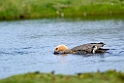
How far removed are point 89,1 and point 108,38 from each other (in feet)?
180

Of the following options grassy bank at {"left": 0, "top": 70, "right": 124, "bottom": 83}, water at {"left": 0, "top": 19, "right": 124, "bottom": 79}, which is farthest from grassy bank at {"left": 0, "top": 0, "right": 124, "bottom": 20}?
grassy bank at {"left": 0, "top": 70, "right": 124, "bottom": 83}

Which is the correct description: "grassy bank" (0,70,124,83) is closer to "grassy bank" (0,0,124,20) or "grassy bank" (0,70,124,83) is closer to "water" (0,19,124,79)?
"water" (0,19,124,79)

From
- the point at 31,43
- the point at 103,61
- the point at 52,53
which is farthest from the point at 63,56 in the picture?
the point at 31,43

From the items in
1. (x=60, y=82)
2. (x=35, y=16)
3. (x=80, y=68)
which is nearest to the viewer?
(x=60, y=82)

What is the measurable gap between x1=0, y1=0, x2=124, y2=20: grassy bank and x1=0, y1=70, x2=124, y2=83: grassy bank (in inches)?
2826

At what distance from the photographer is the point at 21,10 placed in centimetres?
10369

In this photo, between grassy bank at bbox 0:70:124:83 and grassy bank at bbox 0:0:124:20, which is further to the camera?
grassy bank at bbox 0:0:124:20

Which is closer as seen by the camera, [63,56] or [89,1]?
[63,56]

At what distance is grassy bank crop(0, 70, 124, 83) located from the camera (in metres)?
25.0

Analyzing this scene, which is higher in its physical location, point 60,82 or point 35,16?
point 60,82

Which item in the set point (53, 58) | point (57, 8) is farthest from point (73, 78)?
point (57, 8)

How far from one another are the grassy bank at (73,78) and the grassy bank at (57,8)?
7179 cm

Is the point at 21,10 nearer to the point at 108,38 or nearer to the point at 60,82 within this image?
the point at 108,38

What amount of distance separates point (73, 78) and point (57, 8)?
7849 cm
